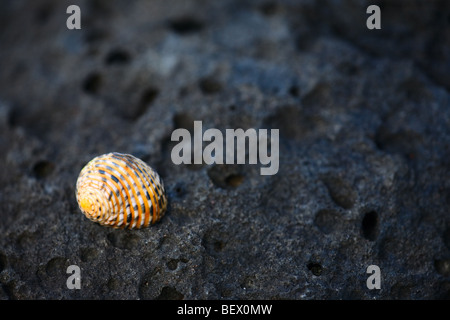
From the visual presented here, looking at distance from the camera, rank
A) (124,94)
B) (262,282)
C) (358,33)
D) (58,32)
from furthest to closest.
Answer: (58,32), (358,33), (124,94), (262,282)

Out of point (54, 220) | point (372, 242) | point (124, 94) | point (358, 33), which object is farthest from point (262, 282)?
point (358, 33)

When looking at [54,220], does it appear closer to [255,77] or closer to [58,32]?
[255,77]

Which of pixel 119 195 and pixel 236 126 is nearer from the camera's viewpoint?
pixel 119 195

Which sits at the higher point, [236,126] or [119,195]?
[236,126]

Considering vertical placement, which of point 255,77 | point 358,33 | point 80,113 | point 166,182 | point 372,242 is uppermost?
point 358,33
